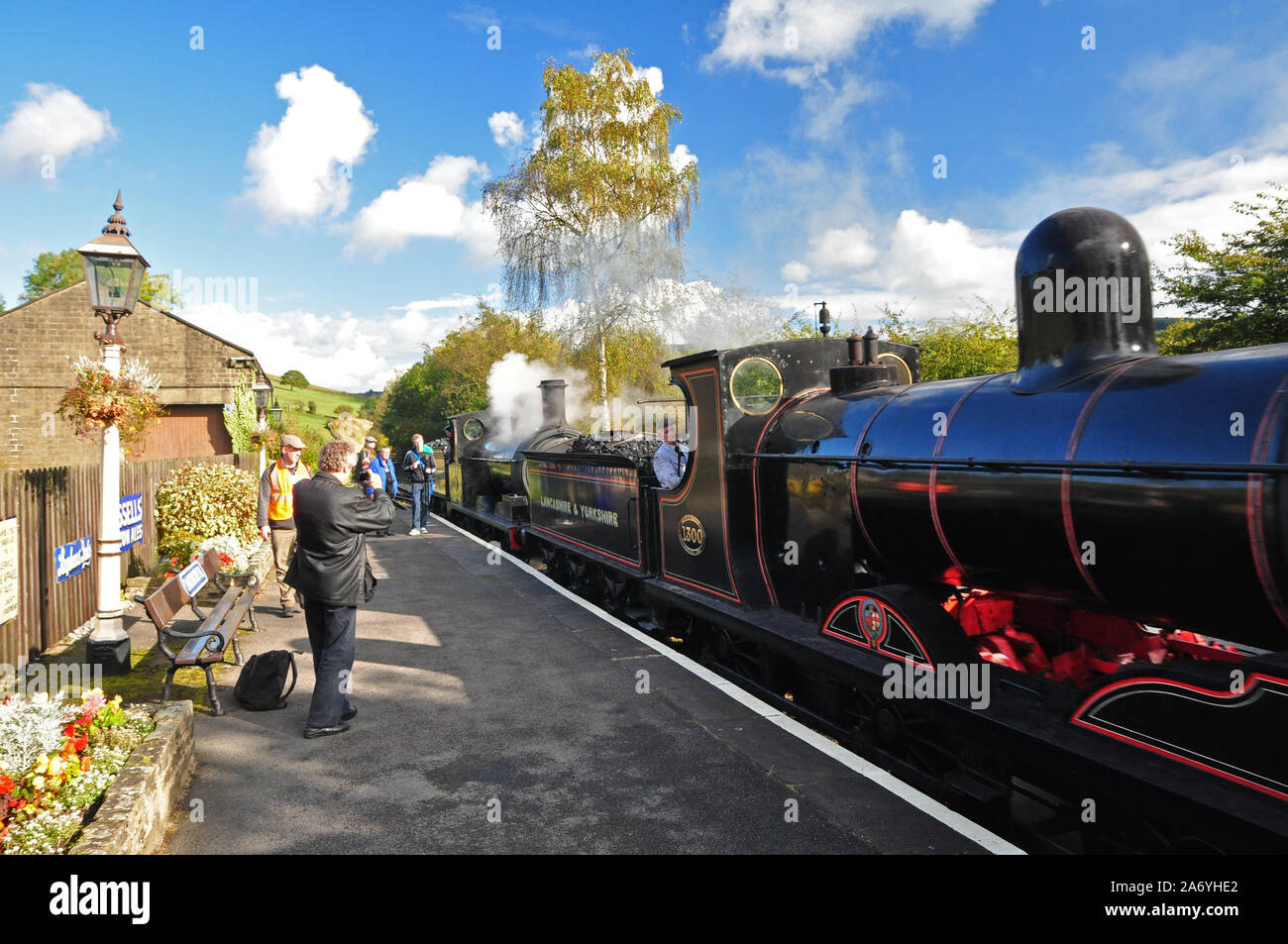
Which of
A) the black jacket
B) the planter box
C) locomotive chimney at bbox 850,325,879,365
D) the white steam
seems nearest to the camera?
the planter box

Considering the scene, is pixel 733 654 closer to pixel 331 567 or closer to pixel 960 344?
pixel 331 567

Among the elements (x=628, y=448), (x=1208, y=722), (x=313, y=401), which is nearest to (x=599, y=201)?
(x=628, y=448)

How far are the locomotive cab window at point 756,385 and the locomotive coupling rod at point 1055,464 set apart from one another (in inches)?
27.4

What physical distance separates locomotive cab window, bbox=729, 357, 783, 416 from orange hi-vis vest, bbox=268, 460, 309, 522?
4.70 m

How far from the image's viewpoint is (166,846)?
360cm

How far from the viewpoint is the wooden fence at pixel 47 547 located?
6.12m

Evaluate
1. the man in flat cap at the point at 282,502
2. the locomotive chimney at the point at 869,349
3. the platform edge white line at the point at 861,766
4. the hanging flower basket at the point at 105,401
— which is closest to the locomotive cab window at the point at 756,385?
the locomotive chimney at the point at 869,349

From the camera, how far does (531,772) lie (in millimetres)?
4348

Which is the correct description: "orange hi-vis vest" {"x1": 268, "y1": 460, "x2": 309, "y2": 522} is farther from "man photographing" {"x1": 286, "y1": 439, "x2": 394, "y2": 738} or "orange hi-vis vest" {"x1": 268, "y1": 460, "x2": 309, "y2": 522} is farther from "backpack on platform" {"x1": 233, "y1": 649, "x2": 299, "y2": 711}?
"man photographing" {"x1": 286, "y1": 439, "x2": 394, "y2": 738}

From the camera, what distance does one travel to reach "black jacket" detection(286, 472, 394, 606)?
4.82 metres

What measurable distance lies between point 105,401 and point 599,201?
698 inches

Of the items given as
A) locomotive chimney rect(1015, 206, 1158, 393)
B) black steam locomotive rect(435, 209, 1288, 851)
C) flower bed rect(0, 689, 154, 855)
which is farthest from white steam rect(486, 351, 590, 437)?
locomotive chimney rect(1015, 206, 1158, 393)
